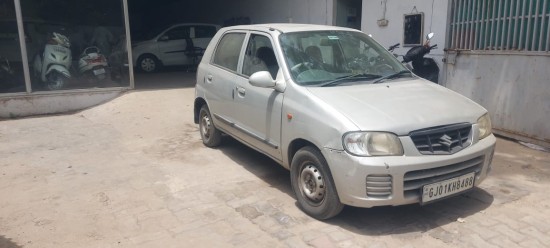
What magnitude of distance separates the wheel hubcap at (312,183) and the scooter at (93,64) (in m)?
6.77

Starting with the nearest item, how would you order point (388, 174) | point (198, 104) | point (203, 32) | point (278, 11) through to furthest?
point (388, 174), point (198, 104), point (278, 11), point (203, 32)

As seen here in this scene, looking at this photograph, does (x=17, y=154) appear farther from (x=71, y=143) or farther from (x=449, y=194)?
(x=449, y=194)

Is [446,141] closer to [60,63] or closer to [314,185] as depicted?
[314,185]

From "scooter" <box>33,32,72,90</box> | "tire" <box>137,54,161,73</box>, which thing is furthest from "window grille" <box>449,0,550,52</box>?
"tire" <box>137,54,161,73</box>

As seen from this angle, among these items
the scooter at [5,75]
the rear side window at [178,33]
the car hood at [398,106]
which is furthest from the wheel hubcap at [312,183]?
the rear side window at [178,33]

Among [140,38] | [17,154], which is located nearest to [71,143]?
[17,154]

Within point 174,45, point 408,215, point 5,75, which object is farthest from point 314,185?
point 174,45

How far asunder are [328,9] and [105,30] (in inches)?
199

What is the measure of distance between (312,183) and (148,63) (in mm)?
11566

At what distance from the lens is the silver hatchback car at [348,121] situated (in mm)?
3277

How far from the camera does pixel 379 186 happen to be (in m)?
3.25

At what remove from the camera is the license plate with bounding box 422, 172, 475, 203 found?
3.37 m

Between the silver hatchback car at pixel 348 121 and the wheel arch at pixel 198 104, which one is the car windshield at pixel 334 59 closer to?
the silver hatchback car at pixel 348 121

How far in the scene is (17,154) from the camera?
19.5ft
